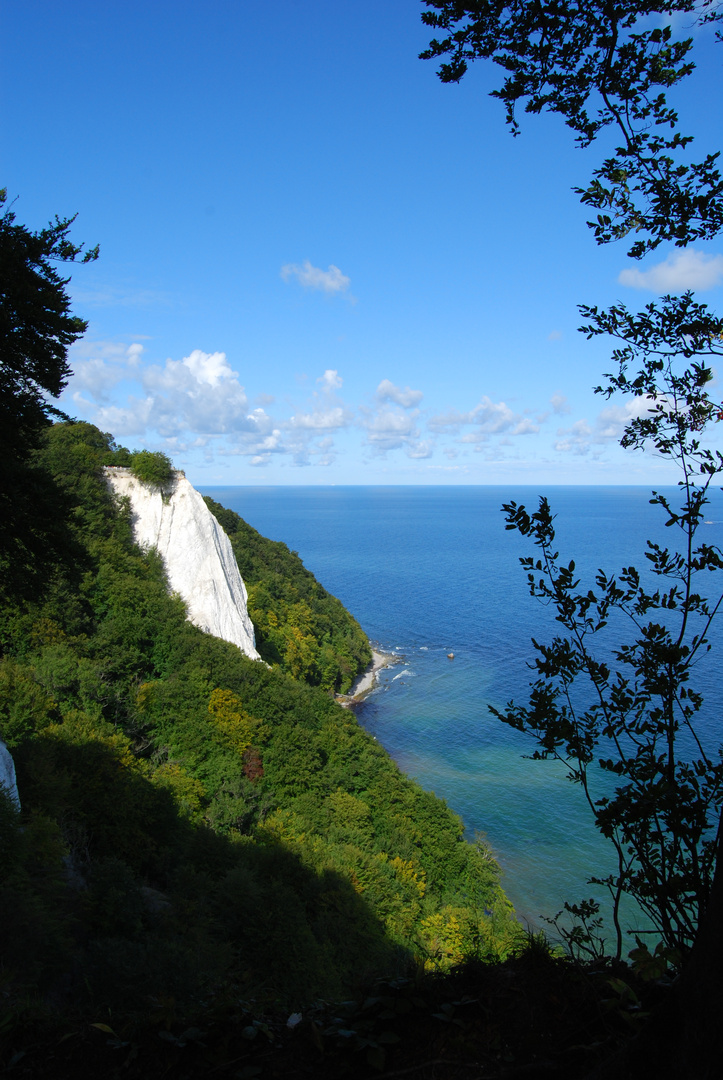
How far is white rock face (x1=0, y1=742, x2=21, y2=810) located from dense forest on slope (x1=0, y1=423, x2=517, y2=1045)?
550 millimetres

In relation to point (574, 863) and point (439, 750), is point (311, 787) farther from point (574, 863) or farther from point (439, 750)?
point (439, 750)

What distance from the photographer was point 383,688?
50344 mm

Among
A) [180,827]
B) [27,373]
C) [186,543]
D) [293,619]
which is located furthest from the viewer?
[293,619]

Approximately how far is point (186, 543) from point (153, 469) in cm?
522

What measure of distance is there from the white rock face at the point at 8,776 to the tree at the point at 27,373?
419 centimetres

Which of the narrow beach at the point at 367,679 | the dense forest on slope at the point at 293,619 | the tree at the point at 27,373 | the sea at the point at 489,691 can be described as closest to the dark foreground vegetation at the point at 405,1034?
the sea at the point at 489,691

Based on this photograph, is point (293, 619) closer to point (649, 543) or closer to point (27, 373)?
point (27, 373)

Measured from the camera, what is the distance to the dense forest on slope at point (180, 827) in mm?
9914

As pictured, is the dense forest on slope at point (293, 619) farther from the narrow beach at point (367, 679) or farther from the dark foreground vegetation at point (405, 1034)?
the dark foreground vegetation at point (405, 1034)

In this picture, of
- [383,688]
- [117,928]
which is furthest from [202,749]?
[383,688]

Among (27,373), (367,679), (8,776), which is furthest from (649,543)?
(367,679)

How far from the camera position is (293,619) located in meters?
50.1

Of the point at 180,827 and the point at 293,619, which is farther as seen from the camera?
the point at 293,619

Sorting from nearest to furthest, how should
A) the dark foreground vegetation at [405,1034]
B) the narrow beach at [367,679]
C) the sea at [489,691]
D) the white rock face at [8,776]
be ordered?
1. the dark foreground vegetation at [405,1034]
2. the white rock face at [8,776]
3. the sea at [489,691]
4. the narrow beach at [367,679]
